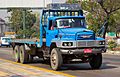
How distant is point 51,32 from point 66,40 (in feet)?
5.16

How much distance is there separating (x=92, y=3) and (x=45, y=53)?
20.1 meters

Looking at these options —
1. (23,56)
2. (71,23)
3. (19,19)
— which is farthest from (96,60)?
(19,19)

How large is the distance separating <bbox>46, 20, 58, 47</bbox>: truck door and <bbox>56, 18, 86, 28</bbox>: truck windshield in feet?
0.90

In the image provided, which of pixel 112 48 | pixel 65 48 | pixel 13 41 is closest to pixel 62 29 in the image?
pixel 65 48

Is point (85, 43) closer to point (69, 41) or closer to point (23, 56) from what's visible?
point (69, 41)

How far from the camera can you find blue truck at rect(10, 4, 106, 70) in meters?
15.7

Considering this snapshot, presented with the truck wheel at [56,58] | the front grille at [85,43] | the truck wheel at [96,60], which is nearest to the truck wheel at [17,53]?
the truck wheel at [56,58]

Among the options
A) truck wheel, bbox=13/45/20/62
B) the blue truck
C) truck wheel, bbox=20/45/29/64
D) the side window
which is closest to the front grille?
the blue truck

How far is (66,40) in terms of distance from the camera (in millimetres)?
15578

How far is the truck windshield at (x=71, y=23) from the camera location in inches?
669

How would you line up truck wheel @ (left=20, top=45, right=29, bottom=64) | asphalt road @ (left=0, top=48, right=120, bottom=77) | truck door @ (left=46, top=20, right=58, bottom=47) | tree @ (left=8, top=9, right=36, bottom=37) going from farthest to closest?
tree @ (left=8, top=9, right=36, bottom=37), truck wheel @ (left=20, top=45, right=29, bottom=64), truck door @ (left=46, top=20, right=58, bottom=47), asphalt road @ (left=0, top=48, right=120, bottom=77)

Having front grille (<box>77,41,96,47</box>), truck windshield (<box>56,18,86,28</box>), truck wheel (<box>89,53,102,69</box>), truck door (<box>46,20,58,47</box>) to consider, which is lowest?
truck wheel (<box>89,53,102,69</box>)

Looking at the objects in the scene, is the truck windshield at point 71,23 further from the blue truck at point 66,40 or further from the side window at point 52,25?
the side window at point 52,25

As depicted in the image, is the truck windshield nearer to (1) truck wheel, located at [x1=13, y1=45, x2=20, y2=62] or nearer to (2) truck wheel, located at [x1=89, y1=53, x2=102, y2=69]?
(2) truck wheel, located at [x1=89, y1=53, x2=102, y2=69]
